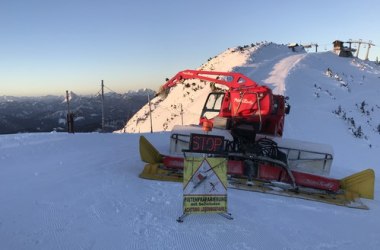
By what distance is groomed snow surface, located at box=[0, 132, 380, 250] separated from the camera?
7070 mm

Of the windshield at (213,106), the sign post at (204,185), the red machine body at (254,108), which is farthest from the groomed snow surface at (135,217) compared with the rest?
the windshield at (213,106)

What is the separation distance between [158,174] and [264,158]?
125 inches

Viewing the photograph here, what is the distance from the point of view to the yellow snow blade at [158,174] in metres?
10.9

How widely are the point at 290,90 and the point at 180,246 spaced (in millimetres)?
26973

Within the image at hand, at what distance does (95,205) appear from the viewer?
336 inches

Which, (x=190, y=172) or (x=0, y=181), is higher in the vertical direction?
(x=190, y=172)

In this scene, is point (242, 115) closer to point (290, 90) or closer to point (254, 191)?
point (254, 191)

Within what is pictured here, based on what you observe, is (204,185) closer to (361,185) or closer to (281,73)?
(361,185)

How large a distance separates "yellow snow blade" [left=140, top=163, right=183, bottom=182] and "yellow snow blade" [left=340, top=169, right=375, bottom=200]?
17.0 ft

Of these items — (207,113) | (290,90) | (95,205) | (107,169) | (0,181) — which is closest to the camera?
(95,205)

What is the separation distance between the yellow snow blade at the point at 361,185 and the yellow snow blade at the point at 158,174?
518 cm

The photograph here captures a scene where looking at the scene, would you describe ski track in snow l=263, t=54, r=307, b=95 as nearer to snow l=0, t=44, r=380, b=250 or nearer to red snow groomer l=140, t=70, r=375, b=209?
snow l=0, t=44, r=380, b=250

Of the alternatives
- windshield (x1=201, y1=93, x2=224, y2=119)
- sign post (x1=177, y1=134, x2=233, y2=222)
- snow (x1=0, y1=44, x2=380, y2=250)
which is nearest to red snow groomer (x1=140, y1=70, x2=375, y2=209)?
snow (x1=0, y1=44, x2=380, y2=250)

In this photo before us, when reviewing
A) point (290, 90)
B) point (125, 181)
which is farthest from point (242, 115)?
point (290, 90)
